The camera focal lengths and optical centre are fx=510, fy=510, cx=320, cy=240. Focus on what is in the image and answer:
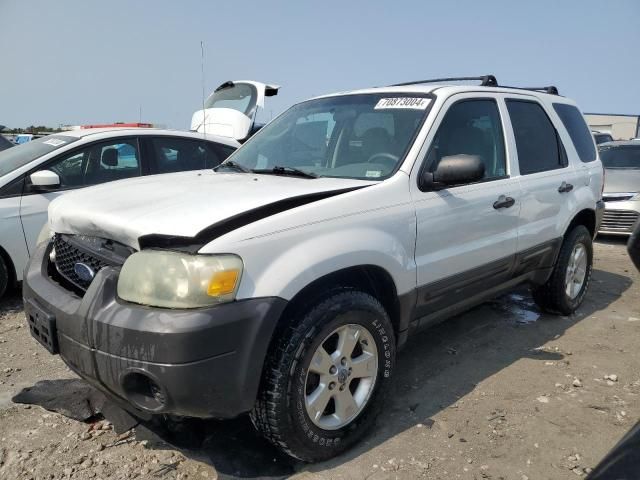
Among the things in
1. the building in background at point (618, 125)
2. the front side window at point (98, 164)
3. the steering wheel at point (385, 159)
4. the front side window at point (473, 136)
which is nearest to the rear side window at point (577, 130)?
the front side window at point (473, 136)

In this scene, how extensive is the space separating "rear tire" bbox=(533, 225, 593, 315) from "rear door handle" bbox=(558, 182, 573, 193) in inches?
17.9

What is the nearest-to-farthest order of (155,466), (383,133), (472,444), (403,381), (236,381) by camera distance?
(236,381)
(155,466)
(472,444)
(383,133)
(403,381)

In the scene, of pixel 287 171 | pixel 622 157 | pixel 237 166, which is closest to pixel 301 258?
pixel 287 171

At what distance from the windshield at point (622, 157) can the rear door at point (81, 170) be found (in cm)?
793

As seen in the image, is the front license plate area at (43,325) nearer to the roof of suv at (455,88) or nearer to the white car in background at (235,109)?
the roof of suv at (455,88)

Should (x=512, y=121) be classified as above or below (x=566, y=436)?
above

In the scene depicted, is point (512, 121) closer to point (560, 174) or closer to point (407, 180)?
point (560, 174)

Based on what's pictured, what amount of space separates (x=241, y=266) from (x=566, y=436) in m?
1.99

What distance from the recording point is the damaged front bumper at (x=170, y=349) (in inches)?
75.2

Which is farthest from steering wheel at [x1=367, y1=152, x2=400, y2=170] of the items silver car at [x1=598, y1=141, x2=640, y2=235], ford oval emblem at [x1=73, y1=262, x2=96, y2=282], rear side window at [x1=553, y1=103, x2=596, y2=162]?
silver car at [x1=598, y1=141, x2=640, y2=235]

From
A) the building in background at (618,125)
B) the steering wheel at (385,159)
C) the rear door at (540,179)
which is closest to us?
the steering wheel at (385,159)

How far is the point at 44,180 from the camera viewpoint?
443cm

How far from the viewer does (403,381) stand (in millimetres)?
3279

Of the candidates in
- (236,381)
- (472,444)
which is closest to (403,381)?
(472,444)
